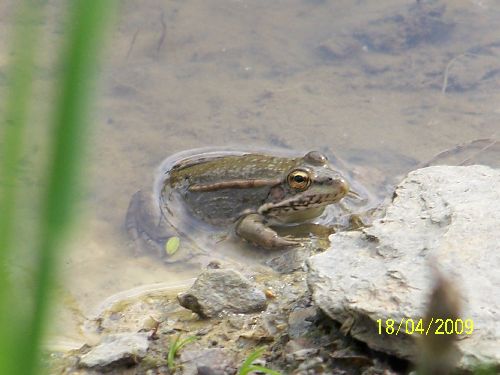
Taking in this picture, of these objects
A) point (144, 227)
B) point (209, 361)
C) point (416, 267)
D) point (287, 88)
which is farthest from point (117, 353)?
point (287, 88)

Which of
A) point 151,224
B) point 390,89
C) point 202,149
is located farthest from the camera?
point 390,89

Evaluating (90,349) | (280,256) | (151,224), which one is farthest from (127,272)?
(90,349)

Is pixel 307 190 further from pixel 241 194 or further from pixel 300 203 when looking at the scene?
pixel 241 194

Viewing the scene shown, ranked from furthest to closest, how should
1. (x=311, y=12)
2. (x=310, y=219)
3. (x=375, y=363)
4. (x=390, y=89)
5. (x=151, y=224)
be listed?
(x=311, y=12), (x=390, y=89), (x=310, y=219), (x=151, y=224), (x=375, y=363)

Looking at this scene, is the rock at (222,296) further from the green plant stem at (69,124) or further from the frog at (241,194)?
the green plant stem at (69,124)

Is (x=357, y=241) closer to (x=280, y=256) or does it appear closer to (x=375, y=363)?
(x=375, y=363)
